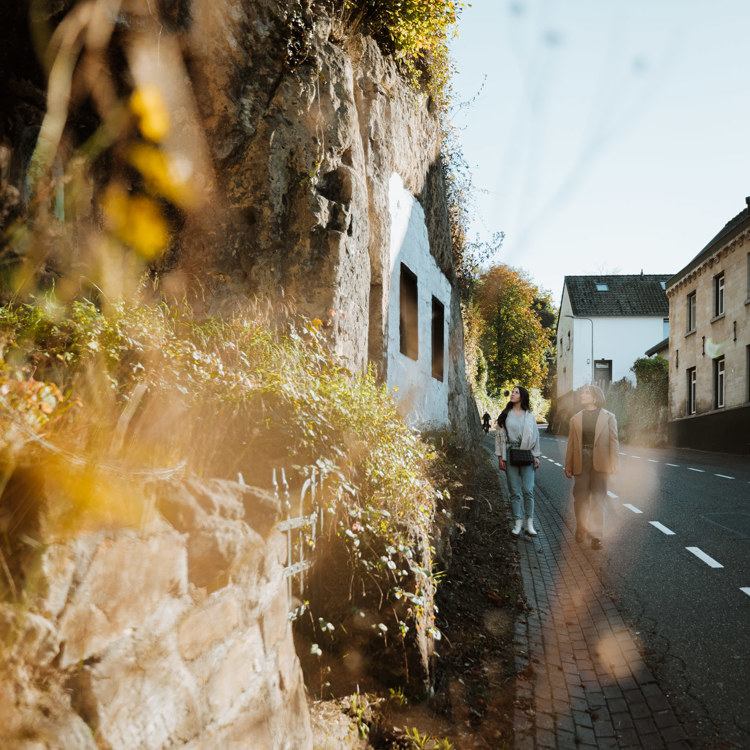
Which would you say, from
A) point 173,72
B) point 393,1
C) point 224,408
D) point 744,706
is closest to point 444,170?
point 393,1

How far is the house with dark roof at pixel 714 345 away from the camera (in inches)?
840

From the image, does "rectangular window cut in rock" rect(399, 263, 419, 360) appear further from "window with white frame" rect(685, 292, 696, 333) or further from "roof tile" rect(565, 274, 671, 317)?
"roof tile" rect(565, 274, 671, 317)

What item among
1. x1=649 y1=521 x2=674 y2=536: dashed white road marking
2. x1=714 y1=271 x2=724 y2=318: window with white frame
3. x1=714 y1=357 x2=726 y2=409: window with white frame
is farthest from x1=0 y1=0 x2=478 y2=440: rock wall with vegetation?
x1=714 y1=271 x2=724 y2=318: window with white frame

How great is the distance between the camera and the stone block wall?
1678 millimetres

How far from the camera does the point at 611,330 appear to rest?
44.1 meters

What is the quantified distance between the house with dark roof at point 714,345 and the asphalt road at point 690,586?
11.7 metres

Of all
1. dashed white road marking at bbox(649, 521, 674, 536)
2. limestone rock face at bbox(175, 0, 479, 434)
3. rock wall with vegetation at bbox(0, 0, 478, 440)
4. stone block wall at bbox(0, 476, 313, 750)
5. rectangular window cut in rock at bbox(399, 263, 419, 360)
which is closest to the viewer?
stone block wall at bbox(0, 476, 313, 750)

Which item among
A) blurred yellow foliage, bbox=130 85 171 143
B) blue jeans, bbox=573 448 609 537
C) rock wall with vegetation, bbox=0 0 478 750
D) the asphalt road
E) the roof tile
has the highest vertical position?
the roof tile

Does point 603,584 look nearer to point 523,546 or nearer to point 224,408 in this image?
point 523,546

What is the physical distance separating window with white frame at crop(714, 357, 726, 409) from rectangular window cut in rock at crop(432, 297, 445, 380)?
16.1 metres

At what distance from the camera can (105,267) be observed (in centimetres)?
600

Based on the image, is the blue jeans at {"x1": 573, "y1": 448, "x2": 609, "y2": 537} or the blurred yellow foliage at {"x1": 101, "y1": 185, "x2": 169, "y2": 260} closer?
the blurred yellow foliage at {"x1": 101, "y1": 185, "x2": 169, "y2": 260}

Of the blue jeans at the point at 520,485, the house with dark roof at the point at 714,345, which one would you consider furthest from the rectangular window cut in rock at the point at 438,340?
the house with dark roof at the point at 714,345

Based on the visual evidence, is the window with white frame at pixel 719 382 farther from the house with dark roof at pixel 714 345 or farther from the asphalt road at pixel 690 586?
the asphalt road at pixel 690 586
